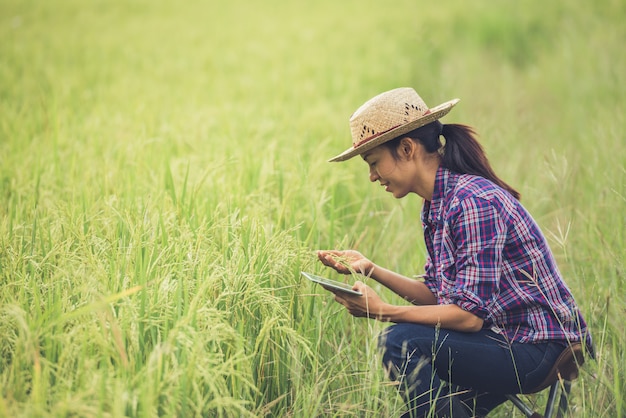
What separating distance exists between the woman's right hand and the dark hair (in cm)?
37

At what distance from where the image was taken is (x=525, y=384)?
84.3 inches

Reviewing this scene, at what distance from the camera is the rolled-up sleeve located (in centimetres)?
203

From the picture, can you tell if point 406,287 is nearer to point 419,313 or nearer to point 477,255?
point 419,313

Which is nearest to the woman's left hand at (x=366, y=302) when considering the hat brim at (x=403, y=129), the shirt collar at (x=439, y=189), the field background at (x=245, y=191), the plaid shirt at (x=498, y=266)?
the field background at (x=245, y=191)

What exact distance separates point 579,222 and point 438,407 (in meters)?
2.05

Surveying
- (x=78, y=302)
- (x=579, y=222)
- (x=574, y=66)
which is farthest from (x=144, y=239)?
(x=574, y=66)

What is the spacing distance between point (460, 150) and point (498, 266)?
41 cm

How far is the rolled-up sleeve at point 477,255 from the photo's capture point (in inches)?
79.9

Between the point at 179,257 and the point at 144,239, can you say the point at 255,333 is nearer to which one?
the point at 179,257

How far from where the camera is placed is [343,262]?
93.0 inches

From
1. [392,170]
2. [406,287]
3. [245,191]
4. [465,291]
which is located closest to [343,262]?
[406,287]

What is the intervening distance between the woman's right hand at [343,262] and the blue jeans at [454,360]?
0.26 metres

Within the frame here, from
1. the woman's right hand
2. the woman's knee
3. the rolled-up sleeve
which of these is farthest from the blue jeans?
the woman's right hand

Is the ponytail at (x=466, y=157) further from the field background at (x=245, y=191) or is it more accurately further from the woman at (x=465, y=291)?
the field background at (x=245, y=191)
